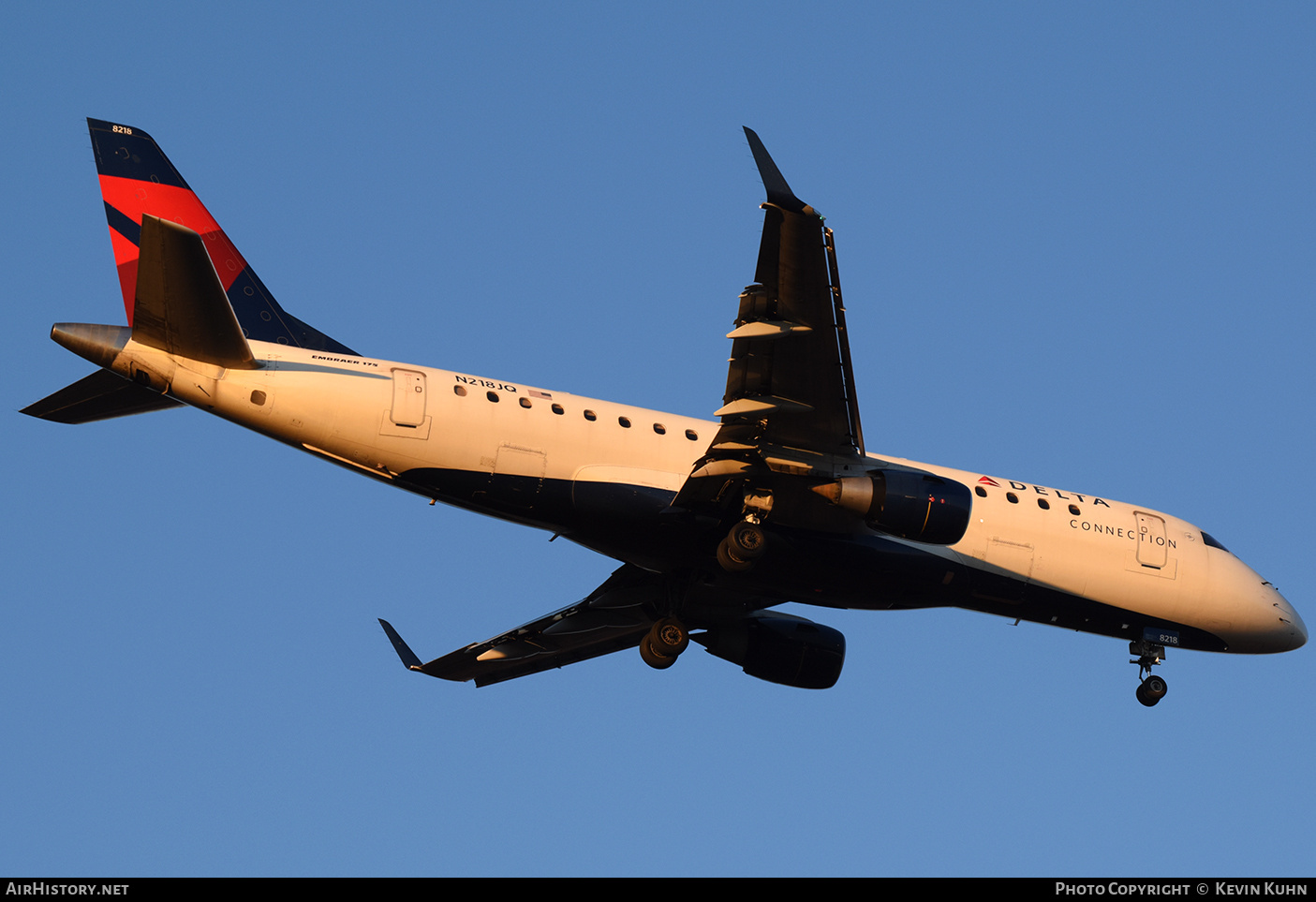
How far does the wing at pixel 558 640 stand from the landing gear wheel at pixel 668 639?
197cm

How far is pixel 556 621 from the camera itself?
100 ft

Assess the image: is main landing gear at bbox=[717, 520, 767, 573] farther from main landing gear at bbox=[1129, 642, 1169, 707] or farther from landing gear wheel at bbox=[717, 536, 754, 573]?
main landing gear at bbox=[1129, 642, 1169, 707]

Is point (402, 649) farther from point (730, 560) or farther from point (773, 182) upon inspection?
point (773, 182)

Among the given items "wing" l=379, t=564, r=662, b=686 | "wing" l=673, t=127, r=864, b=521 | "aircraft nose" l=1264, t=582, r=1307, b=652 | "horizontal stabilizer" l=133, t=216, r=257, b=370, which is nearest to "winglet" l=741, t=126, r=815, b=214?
"wing" l=673, t=127, r=864, b=521

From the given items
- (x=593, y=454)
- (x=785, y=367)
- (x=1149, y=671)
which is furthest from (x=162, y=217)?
(x=1149, y=671)

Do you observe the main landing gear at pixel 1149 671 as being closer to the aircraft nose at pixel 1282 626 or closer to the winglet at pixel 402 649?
the aircraft nose at pixel 1282 626

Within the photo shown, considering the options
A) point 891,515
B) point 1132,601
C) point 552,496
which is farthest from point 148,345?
point 1132,601

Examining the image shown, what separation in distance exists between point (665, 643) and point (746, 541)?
3.86 m

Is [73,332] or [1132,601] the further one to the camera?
[1132,601]
